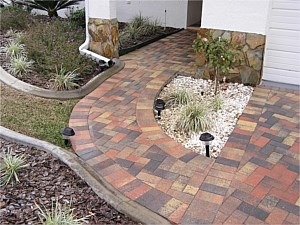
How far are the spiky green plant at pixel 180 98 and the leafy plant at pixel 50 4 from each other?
4.60 metres

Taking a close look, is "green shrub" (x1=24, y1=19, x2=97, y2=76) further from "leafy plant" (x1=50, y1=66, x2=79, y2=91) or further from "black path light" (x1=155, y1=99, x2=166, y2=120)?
"black path light" (x1=155, y1=99, x2=166, y2=120)

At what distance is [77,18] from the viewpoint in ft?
25.1

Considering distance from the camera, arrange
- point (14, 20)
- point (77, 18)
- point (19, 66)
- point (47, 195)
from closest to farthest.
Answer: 1. point (47, 195)
2. point (19, 66)
3. point (14, 20)
4. point (77, 18)

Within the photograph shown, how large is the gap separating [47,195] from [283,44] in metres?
3.90

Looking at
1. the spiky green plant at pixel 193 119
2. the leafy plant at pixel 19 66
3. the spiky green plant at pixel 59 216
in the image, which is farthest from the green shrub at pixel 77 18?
the spiky green plant at pixel 59 216

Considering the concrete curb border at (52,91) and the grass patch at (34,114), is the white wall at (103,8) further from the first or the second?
the grass patch at (34,114)

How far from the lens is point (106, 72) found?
5.40 meters

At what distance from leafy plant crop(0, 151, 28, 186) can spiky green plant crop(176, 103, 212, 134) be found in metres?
1.71

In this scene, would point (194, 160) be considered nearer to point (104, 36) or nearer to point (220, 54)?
point (220, 54)

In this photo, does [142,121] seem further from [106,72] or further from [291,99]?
[291,99]

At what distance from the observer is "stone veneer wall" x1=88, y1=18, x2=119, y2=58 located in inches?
233

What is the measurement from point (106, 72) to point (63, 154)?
7.90 feet

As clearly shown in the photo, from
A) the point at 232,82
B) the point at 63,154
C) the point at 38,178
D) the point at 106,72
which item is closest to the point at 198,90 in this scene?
the point at 232,82

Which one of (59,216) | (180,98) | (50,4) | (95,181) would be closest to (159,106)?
(180,98)
